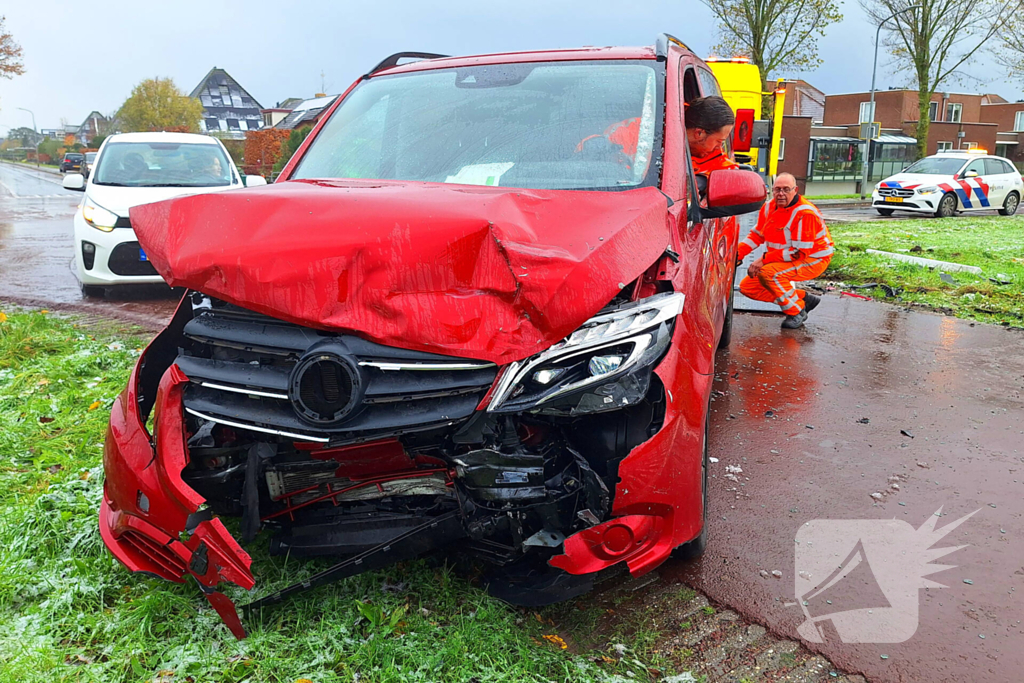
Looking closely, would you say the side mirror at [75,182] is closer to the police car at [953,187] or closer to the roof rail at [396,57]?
the roof rail at [396,57]

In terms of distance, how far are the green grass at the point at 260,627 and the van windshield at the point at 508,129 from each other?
64.1 inches

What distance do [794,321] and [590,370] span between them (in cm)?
540

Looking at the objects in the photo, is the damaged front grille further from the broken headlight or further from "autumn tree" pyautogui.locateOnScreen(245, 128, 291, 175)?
"autumn tree" pyautogui.locateOnScreen(245, 128, 291, 175)

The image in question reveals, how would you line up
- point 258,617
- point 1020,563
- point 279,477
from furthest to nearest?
point 1020,563, point 258,617, point 279,477

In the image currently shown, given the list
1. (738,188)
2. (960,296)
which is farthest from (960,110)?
(738,188)

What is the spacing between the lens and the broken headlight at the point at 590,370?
2.26 metres

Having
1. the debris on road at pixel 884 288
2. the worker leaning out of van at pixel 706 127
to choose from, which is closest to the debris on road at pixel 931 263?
the debris on road at pixel 884 288

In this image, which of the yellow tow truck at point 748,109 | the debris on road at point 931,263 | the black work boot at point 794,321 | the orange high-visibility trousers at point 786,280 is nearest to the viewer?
the orange high-visibility trousers at point 786,280

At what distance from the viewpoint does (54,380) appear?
512 centimetres

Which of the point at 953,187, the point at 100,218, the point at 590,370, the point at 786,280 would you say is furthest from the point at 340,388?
the point at 953,187

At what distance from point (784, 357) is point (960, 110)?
7234cm

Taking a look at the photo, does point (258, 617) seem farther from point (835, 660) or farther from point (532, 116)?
point (532, 116)

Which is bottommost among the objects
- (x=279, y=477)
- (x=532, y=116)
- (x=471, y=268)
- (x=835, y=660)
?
(x=835, y=660)

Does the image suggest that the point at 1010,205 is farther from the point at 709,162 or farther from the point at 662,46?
the point at 662,46
